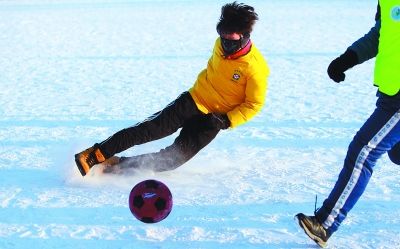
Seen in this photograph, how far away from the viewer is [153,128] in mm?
3941

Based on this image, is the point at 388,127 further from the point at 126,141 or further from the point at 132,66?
the point at 132,66

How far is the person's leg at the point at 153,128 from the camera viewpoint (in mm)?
3852

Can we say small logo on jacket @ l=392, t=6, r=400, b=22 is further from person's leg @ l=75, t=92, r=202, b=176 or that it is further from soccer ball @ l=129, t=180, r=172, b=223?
person's leg @ l=75, t=92, r=202, b=176

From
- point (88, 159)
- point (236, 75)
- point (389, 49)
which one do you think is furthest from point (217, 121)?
point (389, 49)

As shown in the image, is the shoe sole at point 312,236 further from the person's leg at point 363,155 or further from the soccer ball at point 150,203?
the soccer ball at point 150,203

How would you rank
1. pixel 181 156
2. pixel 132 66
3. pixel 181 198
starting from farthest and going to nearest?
1. pixel 132 66
2. pixel 181 156
3. pixel 181 198

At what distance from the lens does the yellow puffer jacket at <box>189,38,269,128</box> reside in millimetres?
3777

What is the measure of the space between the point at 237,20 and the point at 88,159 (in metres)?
1.43

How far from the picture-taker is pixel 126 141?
152 inches

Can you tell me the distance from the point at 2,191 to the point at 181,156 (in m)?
1.31

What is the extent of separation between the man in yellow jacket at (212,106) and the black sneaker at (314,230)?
3.82 ft

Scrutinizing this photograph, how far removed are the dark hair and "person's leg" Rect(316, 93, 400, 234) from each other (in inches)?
52.3

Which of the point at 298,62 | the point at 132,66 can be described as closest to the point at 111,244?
the point at 132,66

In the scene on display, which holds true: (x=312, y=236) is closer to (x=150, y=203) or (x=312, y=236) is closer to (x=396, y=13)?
(x=150, y=203)
